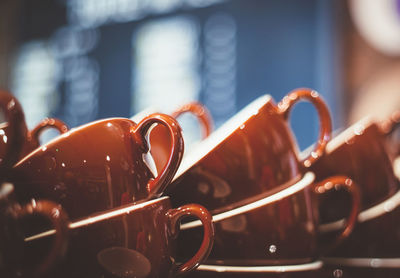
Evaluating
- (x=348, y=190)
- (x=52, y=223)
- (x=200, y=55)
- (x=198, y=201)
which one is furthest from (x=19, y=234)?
(x=200, y=55)

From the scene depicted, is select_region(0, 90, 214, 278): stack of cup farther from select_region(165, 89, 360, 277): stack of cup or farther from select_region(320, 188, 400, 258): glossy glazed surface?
select_region(320, 188, 400, 258): glossy glazed surface

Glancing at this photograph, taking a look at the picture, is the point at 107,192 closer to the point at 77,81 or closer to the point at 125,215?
the point at 125,215

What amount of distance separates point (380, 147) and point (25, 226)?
0.31 metres

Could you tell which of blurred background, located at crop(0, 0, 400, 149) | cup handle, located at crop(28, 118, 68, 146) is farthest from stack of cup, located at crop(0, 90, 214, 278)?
blurred background, located at crop(0, 0, 400, 149)

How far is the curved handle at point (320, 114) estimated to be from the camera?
0.39 metres

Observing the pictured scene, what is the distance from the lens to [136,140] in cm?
29

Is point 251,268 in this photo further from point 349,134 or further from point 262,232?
point 349,134

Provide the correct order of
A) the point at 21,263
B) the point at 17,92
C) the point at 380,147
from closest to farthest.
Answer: the point at 21,263, the point at 380,147, the point at 17,92

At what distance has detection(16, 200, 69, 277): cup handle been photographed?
24 cm

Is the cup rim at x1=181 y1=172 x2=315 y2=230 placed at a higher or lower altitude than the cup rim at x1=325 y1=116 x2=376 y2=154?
lower

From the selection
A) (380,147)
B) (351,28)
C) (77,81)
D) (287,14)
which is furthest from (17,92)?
(380,147)

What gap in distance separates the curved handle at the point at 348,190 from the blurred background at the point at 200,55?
3.71 feet

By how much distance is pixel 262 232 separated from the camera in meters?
0.32

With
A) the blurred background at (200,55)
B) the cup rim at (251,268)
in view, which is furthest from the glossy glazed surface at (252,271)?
the blurred background at (200,55)
